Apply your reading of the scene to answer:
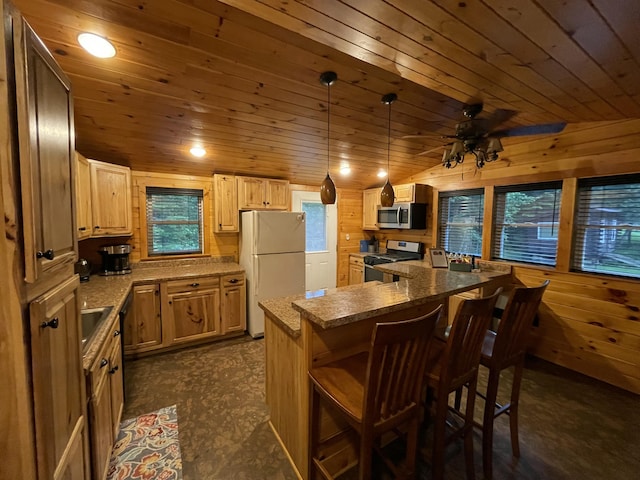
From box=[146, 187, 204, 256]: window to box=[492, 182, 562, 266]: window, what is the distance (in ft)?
13.1

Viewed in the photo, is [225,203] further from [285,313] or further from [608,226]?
[608,226]

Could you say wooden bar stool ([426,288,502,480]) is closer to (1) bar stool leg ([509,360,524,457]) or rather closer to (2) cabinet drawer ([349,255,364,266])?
(1) bar stool leg ([509,360,524,457])

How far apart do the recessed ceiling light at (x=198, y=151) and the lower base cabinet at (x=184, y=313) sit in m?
1.46

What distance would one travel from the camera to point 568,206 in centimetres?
291

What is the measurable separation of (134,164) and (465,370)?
152 inches

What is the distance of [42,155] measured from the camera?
816 millimetres

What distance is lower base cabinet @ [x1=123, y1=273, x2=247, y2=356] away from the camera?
3.06 metres

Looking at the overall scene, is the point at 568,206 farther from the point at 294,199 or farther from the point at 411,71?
the point at 294,199

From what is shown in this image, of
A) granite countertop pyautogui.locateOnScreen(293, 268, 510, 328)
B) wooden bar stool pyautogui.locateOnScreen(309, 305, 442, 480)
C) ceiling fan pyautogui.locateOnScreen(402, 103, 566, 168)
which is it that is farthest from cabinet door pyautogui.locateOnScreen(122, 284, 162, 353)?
ceiling fan pyautogui.locateOnScreen(402, 103, 566, 168)

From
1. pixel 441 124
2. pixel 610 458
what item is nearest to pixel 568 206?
pixel 441 124

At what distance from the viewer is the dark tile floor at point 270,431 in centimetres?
179

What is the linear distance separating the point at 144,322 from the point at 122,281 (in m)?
0.53

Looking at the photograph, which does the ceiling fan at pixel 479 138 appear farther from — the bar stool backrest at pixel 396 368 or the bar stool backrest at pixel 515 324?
the bar stool backrest at pixel 396 368

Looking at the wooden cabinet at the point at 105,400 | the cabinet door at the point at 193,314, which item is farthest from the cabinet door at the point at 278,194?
the wooden cabinet at the point at 105,400
